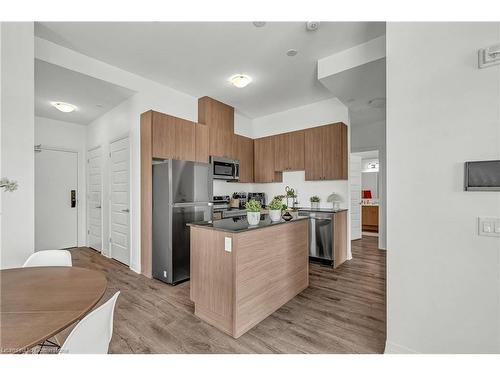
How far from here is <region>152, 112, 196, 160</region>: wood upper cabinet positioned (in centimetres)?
318

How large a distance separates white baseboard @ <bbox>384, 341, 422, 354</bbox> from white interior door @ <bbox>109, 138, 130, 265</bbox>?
354cm

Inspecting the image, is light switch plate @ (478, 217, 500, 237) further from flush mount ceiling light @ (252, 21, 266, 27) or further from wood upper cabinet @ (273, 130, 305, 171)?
wood upper cabinet @ (273, 130, 305, 171)

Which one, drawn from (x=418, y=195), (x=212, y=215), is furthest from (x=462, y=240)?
(x=212, y=215)

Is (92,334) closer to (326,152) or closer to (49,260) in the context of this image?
(49,260)

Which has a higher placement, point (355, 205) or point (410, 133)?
point (410, 133)

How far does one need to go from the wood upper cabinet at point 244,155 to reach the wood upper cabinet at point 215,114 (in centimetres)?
27

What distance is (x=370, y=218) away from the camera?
6.70 m

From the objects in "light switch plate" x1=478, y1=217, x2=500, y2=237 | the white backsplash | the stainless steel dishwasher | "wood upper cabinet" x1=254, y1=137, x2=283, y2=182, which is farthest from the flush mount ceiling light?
the white backsplash

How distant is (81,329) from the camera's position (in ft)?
2.93

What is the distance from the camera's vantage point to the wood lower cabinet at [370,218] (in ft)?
21.8
